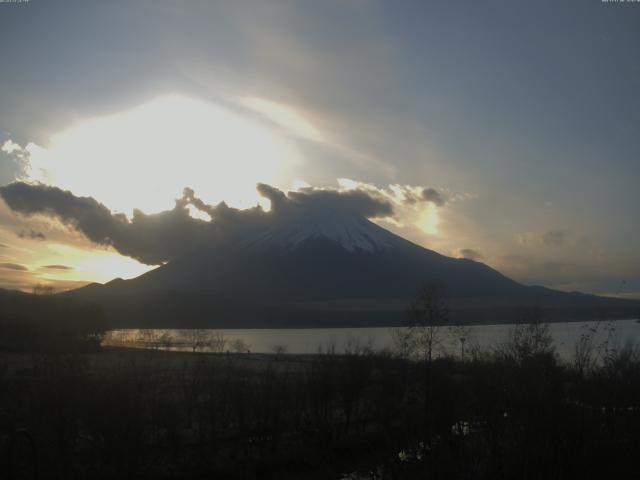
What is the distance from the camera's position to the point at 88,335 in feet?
170

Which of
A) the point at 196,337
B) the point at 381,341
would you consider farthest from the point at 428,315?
the point at 196,337

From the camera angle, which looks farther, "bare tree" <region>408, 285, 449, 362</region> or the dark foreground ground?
"bare tree" <region>408, 285, 449, 362</region>

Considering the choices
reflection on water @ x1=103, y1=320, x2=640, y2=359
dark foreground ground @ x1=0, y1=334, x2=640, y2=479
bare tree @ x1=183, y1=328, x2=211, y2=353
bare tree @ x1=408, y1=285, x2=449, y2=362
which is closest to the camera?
dark foreground ground @ x1=0, y1=334, x2=640, y2=479

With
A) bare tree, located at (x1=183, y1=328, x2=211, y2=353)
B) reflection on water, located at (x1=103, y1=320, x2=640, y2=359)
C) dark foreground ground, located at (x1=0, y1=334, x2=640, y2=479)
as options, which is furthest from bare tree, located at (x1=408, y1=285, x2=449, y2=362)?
bare tree, located at (x1=183, y1=328, x2=211, y2=353)

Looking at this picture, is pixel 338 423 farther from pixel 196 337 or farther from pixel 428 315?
pixel 196 337

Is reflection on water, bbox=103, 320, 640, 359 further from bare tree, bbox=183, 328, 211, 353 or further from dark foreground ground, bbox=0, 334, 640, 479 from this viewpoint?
dark foreground ground, bbox=0, 334, 640, 479

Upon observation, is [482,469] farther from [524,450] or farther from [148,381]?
[148,381]

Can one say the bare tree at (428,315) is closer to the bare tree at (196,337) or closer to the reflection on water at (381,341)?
the reflection on water at (381,341)

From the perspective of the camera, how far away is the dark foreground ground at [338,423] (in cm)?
903

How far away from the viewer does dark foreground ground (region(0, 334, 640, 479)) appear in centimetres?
903

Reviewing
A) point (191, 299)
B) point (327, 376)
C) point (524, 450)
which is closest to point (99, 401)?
point (327, 376)

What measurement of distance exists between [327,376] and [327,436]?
115 inches

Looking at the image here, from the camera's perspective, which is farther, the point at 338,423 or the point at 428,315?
the point at 428,315

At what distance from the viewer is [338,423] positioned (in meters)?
20.5
